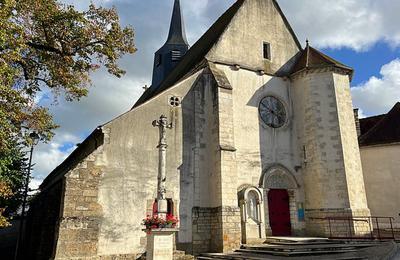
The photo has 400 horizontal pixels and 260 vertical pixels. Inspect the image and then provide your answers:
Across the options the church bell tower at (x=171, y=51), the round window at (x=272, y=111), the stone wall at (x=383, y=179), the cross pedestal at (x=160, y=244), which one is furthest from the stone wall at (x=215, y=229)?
the church bell tower at (x=171, y=51)

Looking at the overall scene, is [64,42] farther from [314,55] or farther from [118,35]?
[314,55]

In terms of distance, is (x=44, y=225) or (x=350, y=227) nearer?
(x=350, y=227)

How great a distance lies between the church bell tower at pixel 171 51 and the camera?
27266 mm

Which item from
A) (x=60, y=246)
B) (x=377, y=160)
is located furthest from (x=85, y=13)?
(x=377, y=160)

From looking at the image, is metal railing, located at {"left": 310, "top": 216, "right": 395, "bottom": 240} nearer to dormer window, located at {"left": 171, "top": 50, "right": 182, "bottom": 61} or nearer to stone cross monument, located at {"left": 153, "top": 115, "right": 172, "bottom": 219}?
stone cross monument, located at {"left": 153, "top": 115, "right": 172, "bottom": 219}

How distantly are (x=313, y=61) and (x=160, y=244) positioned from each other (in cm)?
1146

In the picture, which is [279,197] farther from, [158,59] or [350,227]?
[158,59]

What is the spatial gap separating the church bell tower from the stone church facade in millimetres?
11017

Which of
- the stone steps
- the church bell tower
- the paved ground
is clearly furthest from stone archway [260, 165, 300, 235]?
the church bell tower

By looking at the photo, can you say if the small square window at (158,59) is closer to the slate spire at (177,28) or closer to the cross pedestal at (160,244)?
the slate spire at (177,28)

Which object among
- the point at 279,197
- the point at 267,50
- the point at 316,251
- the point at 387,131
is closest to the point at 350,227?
the point at 279,197

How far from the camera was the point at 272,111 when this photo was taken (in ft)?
51.5

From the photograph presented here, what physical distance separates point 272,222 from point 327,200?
7.95ft

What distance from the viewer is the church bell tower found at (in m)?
27.3
